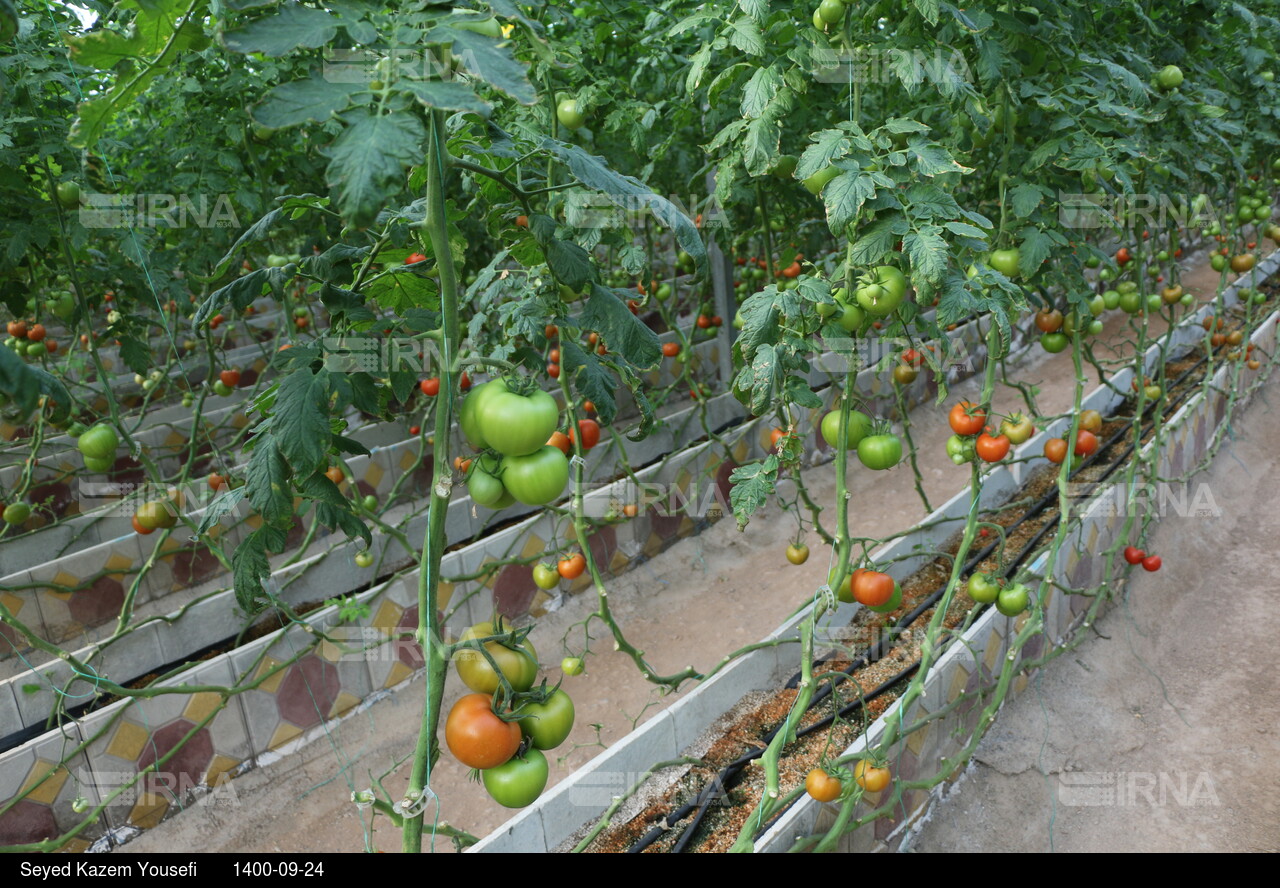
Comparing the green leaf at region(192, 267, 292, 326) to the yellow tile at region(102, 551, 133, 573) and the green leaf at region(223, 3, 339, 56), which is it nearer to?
the green leaf at region(223, 3, 339, 56)

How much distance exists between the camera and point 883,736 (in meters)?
2.10

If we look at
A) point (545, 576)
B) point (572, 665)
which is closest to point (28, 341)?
point (545, 576)

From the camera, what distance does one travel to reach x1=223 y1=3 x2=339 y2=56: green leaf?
2.34 feet

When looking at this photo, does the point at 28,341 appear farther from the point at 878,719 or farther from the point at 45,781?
the point at 878,719

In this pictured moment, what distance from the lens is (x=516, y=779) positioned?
1015mm

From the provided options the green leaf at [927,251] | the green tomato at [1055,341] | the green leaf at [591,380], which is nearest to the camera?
the green leaf at [591,380]

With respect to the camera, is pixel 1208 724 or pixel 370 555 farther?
pixel 370 555

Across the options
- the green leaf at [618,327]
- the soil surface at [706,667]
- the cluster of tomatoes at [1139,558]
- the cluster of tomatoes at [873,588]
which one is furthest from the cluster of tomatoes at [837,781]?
the cluster of tomatoes at [1139,558]

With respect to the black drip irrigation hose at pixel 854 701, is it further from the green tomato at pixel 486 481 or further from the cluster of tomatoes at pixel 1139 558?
the green tomato at pixel 486 481

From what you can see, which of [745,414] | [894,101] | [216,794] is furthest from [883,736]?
[745,414]

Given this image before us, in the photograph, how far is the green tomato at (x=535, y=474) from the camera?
980 mm

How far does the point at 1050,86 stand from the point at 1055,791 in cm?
205

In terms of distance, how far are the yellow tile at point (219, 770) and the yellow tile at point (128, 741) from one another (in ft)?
0.78

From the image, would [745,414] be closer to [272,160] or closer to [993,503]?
[993,503]
